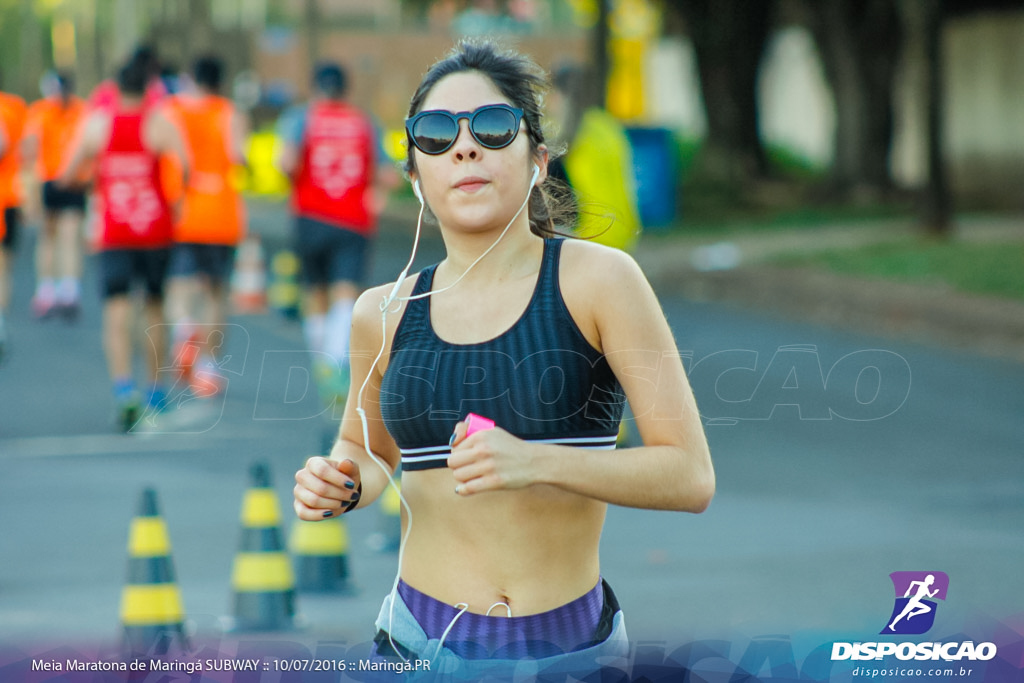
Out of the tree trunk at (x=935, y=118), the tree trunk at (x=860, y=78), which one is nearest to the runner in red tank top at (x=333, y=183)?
the tree trunk at (x=935, y=118)

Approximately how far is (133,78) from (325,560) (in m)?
5.13

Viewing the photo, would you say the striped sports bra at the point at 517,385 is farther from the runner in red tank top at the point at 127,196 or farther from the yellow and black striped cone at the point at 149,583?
the runner in red tank top at the point at 127,196

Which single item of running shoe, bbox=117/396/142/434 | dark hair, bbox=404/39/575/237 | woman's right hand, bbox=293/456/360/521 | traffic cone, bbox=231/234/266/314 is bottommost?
traffic cone, bbox=231/234/266/314

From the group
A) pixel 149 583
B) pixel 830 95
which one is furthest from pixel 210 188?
pixel 830 95

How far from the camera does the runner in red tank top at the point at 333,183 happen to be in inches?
475

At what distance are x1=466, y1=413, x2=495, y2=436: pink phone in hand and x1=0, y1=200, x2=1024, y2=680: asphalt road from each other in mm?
360

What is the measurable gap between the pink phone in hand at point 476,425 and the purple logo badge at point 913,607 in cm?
108

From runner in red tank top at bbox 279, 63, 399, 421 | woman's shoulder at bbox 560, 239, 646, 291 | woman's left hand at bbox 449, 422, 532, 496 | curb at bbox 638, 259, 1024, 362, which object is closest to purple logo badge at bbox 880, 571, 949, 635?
woman's shoulder at bbox 560, 239, 646, 291

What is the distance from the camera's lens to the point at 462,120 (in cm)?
294

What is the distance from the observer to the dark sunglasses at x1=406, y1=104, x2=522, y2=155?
2.93 m

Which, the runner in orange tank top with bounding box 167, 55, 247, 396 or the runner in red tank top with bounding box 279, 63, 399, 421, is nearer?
the runner in red tank top with bounding box 279, 63, 399, 421

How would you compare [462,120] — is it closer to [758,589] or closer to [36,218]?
[758,589]

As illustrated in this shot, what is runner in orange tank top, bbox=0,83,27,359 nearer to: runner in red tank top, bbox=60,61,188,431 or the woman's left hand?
runner in red tank top, bbox=60,61,188,431

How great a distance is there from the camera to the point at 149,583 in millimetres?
5816
